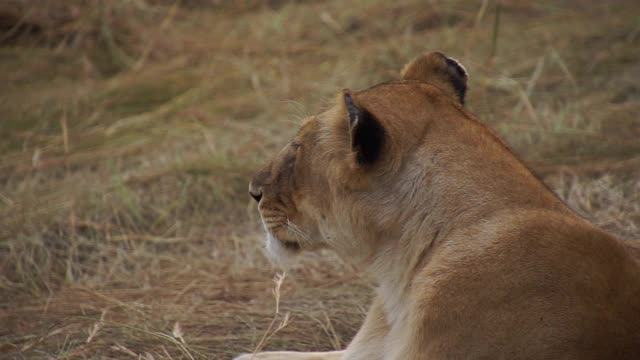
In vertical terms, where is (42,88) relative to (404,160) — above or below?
below

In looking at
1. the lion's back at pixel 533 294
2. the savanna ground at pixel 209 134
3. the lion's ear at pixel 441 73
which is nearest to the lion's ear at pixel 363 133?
the lion's back at pixel 533 294

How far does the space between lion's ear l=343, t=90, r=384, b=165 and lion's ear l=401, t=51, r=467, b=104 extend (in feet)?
1.57

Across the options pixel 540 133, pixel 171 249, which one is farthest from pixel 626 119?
pixel 171 249

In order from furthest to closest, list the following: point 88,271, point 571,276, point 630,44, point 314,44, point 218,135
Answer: point 314,44 < point 630,44 < point 218,135 < point 88,271 < point 571,276

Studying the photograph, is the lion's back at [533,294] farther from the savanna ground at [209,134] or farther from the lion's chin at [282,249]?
the savanna ground at [209,134]

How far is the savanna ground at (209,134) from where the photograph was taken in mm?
Answer: 4699

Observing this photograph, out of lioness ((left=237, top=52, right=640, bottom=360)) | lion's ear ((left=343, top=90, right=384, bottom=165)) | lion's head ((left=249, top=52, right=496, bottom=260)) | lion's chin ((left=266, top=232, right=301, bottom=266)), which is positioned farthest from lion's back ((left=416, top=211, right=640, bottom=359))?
lion's chin ((left=266, top=232, right=301, bottom=266))

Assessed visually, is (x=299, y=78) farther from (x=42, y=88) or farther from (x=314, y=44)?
(x=42, y=88)

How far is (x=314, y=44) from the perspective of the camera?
7.89 meters

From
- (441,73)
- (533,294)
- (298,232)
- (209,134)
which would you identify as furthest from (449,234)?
(209,134)

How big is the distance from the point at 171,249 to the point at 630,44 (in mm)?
3398

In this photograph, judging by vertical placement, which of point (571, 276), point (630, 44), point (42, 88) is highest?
point (571, 276)

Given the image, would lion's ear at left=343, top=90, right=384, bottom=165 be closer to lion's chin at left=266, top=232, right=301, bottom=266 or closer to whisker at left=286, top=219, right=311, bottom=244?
whisker at left=286, top=219, right=311, bottom=244

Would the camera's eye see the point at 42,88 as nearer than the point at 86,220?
No
